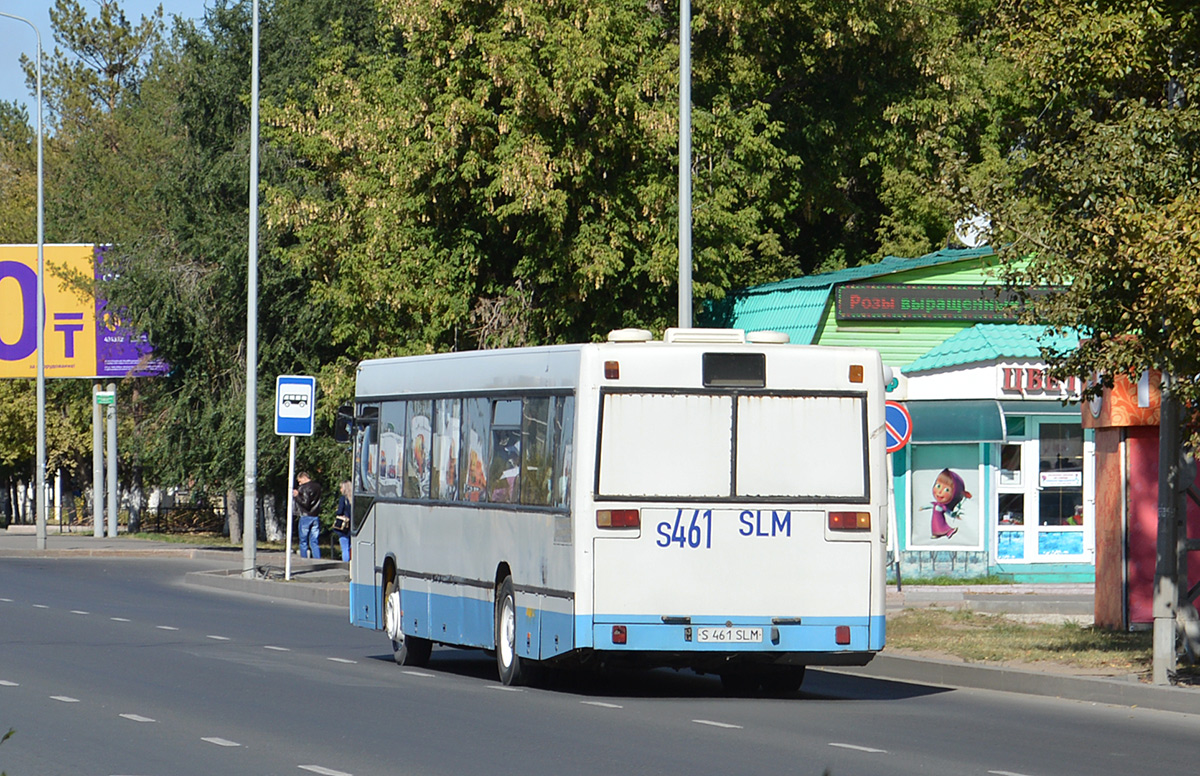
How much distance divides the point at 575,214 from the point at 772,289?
4.03 m

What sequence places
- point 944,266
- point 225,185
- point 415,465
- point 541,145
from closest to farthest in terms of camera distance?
point 415,465
point 541,145
point 944,266
point 225,185

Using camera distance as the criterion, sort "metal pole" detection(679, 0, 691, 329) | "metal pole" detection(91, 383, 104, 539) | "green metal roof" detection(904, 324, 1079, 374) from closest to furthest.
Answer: "metal pole" detection(679, 0, 691, 329), "green metal roof" detection(904, 324, 1079, 374), "metal pole" detection(91, 383, 104, 539)

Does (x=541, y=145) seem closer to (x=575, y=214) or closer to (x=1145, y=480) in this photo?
(x=575, y=214)

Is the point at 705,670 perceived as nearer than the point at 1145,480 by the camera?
Yes

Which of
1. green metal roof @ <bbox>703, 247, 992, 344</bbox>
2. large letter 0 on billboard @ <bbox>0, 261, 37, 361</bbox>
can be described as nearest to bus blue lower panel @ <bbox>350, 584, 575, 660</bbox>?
green metal roof @ <bbox>703, 247, 992, 344</bbox>

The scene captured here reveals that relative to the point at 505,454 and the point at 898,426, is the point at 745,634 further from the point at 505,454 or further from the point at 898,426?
the point at 898,426

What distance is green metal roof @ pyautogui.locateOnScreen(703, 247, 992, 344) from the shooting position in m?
32.1

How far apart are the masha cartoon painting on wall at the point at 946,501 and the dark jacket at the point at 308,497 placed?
10879 mm

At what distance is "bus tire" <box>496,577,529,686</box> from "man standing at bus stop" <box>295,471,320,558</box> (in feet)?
62.3

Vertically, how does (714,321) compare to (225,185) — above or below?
below

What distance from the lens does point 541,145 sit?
1196 inches

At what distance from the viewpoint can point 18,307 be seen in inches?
2098

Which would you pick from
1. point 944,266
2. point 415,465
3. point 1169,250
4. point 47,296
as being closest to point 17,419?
point 47,296

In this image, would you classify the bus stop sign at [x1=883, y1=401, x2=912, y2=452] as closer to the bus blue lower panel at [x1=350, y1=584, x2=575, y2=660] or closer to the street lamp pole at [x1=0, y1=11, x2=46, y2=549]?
the bus blue lower panel at [x1=350, y1=584, x2=575, y2=660]
